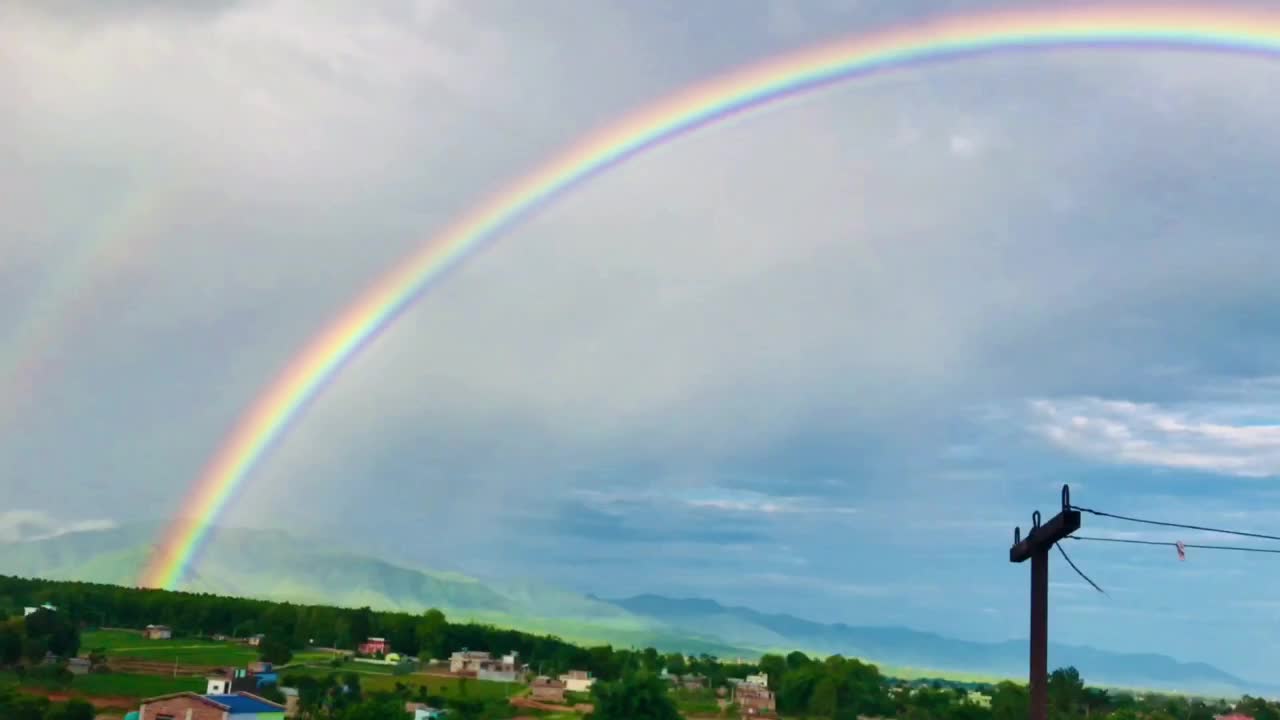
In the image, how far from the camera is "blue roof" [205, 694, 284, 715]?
51.6 metres

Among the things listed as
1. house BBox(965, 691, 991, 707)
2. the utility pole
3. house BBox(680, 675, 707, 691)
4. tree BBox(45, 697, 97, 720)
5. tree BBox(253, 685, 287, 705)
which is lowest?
tree BBox(45, 697, 97, 720)

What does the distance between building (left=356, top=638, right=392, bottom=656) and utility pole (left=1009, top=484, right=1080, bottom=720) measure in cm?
9598

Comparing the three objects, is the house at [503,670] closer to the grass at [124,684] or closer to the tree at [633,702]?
the grass at [124,684]

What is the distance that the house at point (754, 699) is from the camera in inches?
3332

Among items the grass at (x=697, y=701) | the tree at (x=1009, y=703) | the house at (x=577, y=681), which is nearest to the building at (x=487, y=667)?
the house at (x=577, y=681)

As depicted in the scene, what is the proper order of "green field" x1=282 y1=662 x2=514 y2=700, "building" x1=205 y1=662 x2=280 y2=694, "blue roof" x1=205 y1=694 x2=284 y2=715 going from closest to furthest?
1. "blue roof" x1=205 y1=694 x2=284 y2=715
2. "building" x1=205 y1=662 x2=280 y2=694
3. "green field" x1=282 y1=662 x2=514 y2=700

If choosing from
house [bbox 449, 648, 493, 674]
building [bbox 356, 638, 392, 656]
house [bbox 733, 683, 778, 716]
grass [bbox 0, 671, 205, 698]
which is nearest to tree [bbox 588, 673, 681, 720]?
grass [bbox 0, 671, 205, 698]

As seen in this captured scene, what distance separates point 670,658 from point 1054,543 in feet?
328

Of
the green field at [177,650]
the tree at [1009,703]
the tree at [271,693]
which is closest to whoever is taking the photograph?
the tree at [271,693]

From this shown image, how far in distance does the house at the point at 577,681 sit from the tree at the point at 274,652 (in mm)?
20945

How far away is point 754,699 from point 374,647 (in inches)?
1351

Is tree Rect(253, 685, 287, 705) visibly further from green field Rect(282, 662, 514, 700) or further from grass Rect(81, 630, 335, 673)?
grass Rect(81, 630, 335, 673)

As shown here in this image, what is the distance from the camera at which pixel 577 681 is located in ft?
293

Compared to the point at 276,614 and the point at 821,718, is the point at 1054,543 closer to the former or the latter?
the point at 821,718
